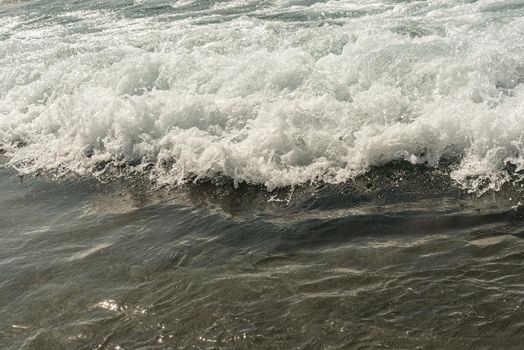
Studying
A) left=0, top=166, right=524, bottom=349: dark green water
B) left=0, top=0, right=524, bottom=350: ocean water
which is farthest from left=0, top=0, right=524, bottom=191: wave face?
left=0, top=166, right=524, bottom=349: dark green water

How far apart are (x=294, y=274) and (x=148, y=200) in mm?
2731

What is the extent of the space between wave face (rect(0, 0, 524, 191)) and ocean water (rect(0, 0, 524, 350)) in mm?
35

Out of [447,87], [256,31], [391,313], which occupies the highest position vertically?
[256,31]

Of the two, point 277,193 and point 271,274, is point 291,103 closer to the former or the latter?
point 277,193

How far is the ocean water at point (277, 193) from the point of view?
4.13 metres

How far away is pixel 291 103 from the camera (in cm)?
758

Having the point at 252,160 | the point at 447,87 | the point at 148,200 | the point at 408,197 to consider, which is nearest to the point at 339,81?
the point at 447,87

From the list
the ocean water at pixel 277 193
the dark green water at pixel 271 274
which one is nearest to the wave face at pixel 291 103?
the ocean water at pixel 277 193

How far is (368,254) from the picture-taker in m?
4.77

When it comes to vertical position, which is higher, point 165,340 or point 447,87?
point 447,87

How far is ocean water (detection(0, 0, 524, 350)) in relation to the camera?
4129 millimetres

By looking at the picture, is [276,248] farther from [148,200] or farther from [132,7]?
[132,7]

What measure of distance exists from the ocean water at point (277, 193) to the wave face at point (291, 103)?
0.04 metres

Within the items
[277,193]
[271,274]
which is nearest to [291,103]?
[277,193]
